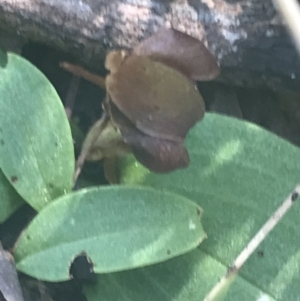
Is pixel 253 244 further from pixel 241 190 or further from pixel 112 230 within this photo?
pixel 112 230

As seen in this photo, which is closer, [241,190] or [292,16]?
[292,16]

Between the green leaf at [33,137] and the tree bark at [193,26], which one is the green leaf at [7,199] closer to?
the green leaf at [33,137]

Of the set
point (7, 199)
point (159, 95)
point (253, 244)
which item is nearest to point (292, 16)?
point (159, 95)

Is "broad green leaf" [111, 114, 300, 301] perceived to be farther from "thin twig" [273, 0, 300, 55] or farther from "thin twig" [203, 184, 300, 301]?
"thin twig" [273, 0, 300, 55]

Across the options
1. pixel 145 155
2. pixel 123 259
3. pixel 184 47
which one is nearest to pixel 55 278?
pixel 123 259

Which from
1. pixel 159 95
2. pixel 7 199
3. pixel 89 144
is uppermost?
pixel 159 95

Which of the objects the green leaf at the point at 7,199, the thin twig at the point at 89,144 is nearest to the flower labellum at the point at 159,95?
the thin twig at the point at 89,144
